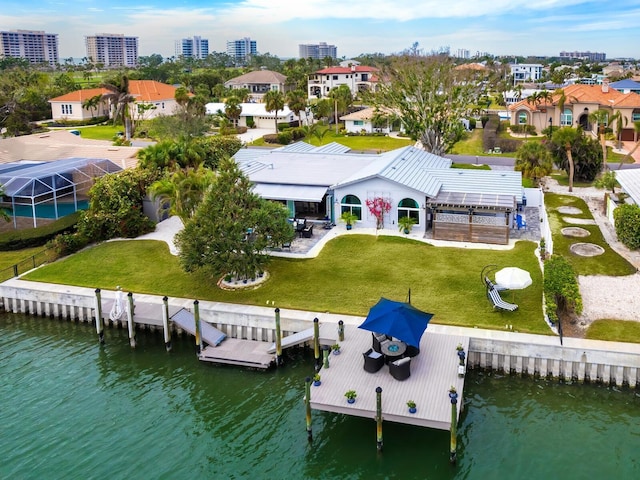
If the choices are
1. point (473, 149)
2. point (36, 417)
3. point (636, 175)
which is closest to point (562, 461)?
point (36, 417)

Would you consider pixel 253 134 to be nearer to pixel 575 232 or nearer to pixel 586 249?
pixel 575 232

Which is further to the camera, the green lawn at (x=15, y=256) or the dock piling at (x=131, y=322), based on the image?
the green lawn at (x=15, y=256)

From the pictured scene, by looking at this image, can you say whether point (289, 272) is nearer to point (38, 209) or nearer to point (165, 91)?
point (38, 209)

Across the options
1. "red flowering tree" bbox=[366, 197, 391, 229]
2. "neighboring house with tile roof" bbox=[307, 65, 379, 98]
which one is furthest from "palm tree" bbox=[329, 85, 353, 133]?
"red flowering tree" bbox=[366, 197, 391, 229]

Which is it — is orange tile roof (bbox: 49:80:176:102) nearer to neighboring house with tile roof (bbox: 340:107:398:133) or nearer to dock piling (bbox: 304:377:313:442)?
neighboring house with tile roof (bbox: 340:107:398:133)

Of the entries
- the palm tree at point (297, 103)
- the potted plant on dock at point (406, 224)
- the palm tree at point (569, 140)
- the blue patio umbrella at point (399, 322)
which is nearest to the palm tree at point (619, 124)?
the palm tree at point (569, 140)

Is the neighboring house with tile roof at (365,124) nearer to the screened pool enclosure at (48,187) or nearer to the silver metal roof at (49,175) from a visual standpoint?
the silver metal roof at (49,175)

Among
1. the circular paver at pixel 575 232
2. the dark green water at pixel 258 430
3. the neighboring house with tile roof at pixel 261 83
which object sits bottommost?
the dark green water at pixel 258 430
